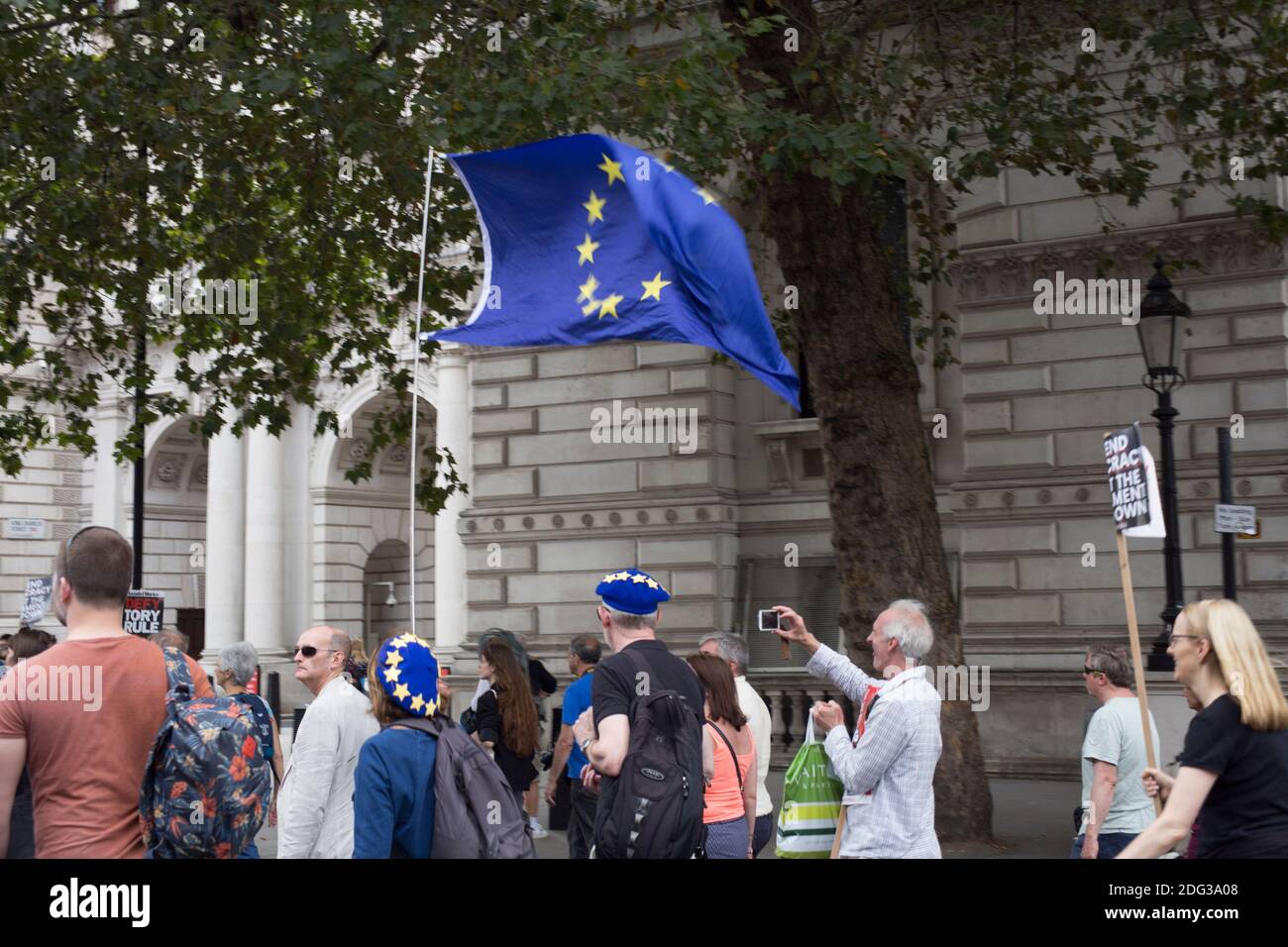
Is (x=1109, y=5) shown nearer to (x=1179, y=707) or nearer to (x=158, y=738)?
(x=1179, y=707)

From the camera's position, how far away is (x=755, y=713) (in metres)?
9.25

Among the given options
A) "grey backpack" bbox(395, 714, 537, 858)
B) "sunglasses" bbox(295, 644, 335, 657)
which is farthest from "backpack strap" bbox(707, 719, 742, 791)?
"grey backpack" bbox(395, 714, 537, 858)

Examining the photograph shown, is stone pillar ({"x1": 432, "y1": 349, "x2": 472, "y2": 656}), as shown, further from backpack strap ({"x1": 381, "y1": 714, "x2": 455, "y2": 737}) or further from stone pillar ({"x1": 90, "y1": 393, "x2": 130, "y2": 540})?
backpack strap ({"x1": 381, "y1": 714, "x2": 455, "y2": 737})

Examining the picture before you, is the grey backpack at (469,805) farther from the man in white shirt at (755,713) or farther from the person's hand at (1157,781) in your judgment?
the man in white shirt at (755,713)

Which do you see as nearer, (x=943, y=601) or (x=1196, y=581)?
(x=943, y=601)

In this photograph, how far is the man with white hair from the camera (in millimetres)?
6379

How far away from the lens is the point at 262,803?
4.96 metres

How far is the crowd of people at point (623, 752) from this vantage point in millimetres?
4891

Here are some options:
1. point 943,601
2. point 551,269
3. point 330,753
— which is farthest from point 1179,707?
point 330,753

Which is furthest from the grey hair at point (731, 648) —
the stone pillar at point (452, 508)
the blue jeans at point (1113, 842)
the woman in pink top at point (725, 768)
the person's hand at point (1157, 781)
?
the stone pillar at point (452, 508)

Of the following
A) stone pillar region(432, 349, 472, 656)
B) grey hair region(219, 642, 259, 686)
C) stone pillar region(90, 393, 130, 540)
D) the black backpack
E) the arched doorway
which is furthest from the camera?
the arched doorway

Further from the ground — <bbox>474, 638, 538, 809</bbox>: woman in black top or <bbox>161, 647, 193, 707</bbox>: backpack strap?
<bbox>161, 647, 193, 707</bbox>: backpack strap

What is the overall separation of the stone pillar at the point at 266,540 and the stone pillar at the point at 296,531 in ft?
0.53

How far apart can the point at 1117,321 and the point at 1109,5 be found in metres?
3.66
